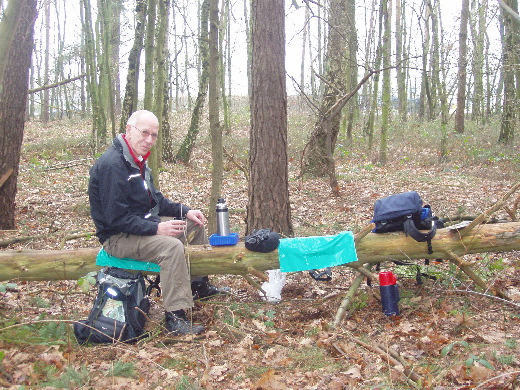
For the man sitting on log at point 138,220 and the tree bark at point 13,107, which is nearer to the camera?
the man sitting on log at point 138,220

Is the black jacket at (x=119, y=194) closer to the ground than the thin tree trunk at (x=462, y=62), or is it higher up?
closer to the ground

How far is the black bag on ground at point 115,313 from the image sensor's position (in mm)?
4145

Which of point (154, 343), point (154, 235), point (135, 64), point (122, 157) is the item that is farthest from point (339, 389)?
point (135, 64)

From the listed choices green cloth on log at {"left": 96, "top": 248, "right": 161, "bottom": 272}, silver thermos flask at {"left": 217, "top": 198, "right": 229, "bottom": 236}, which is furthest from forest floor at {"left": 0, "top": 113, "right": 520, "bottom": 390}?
silver thermos flask at {"left": 217, "top": 198, "right": 229, "bottom": 236}

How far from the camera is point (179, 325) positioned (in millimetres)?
4266

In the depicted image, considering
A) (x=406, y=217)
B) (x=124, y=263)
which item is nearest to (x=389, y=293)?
(x=406, y=217)

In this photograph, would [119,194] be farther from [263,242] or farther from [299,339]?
[299,339]

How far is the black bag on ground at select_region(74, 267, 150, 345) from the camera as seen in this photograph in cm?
414

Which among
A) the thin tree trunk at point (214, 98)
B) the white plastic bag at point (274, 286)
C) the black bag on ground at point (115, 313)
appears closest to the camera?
the black bag on ground at point (115, 313)

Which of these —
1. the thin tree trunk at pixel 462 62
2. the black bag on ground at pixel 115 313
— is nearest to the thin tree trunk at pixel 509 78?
the thin tree trunk at pixel 462 62

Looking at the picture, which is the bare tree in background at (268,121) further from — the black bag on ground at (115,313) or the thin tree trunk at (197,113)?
the thin tree trunk at (197,113)

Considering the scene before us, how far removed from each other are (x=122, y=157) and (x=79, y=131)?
17.4 meters

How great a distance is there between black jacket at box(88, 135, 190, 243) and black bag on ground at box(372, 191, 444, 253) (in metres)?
2.22

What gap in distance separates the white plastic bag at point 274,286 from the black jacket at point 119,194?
1.36 metres
